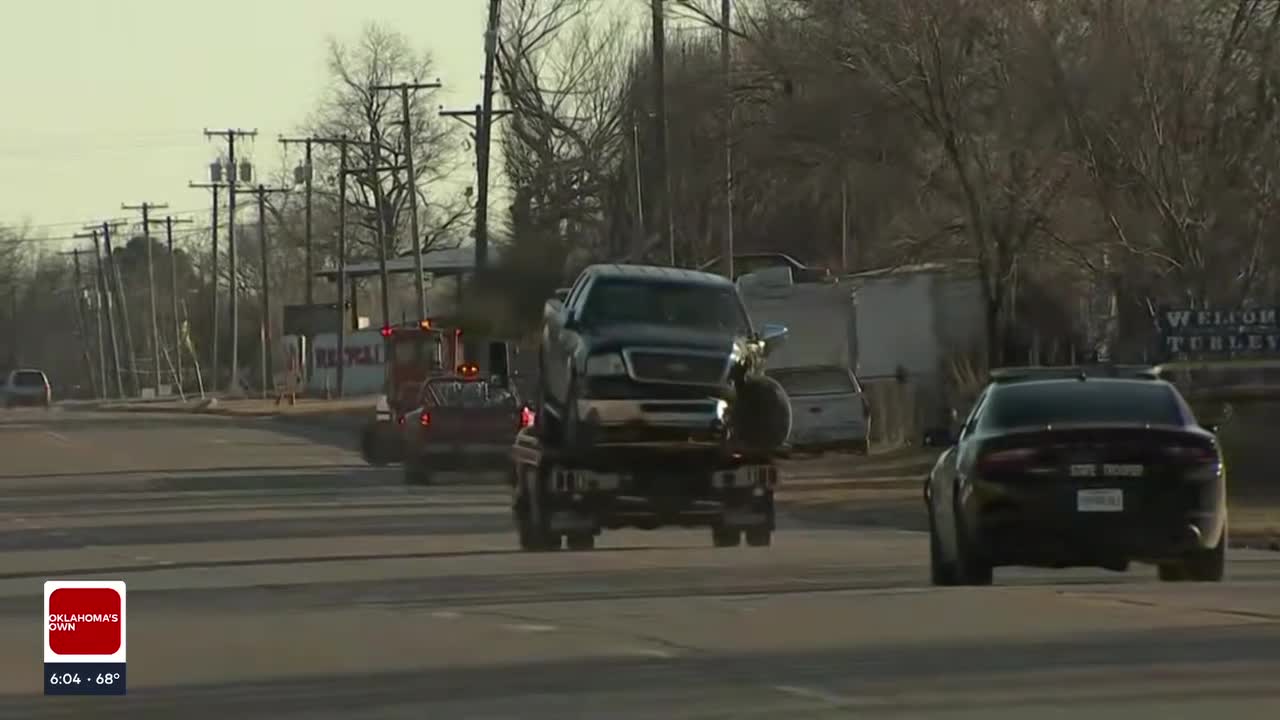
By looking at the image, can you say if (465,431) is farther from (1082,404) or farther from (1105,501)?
(1105,501)

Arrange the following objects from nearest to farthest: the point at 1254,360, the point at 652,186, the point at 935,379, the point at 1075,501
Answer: the point at 1075,501
the point at 1254,360
the point at 935,379
the point at 652,186

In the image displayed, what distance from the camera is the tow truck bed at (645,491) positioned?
24.4 meters

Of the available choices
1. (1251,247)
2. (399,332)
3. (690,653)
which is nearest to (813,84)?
(1251,247)

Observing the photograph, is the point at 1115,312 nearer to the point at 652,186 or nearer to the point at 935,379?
the point at 935,379

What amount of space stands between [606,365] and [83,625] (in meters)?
10.2

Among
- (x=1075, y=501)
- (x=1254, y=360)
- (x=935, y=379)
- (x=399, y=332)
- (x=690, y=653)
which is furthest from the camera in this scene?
(x=399, y=332)

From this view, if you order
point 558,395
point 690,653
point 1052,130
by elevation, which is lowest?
point 690,653

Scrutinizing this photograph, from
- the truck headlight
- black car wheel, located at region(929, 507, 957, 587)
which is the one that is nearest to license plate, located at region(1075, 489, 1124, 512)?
black car wheel, located at region(929, 507, 957, 587)

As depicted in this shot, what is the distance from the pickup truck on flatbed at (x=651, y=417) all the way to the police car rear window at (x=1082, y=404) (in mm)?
4948

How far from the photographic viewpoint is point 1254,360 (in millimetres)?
35625

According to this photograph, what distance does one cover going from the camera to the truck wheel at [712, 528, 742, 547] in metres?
25.5

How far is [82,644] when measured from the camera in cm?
1434

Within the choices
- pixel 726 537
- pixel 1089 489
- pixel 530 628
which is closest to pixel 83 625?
pixel 530 628

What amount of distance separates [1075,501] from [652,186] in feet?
160
